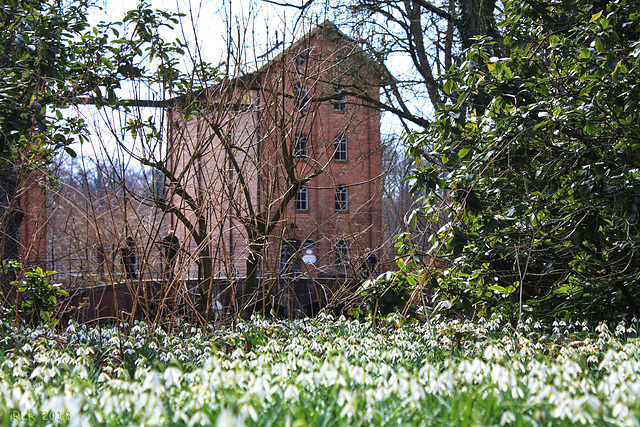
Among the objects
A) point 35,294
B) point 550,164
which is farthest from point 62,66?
point 550,164

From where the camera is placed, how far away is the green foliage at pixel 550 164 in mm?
4945

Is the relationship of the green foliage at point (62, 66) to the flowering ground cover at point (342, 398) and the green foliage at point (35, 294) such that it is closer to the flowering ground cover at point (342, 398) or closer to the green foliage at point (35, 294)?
the green foliage at point (35, 294)

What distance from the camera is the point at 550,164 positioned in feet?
17.6

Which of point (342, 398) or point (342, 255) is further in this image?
point (342, 255)

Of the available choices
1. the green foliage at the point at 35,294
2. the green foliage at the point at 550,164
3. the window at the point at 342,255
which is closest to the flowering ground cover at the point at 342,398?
the green foliage at the point at 550,164

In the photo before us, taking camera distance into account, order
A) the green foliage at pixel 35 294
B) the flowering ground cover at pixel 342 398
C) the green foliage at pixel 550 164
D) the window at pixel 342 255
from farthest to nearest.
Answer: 1. the green foliage at pixel 35 294
2. the window at pixel 342 255
3. the green foliage at pixel 550 164
4. the flowering ground cover at pixel 342 398

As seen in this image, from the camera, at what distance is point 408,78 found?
41.2 ft

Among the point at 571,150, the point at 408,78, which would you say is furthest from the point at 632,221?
the point at 408,78

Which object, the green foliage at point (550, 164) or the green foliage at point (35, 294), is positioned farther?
the green foliage at point (35, 294)

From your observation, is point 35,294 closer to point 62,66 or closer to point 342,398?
point 62,66

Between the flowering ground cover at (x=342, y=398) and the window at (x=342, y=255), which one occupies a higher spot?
the window at (x=342, y=255)

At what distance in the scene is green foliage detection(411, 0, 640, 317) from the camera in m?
4.95

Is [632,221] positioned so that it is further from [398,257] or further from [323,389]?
[323,389]

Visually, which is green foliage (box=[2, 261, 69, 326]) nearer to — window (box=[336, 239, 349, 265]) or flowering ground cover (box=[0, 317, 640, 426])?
window (box=[336, 239, 349, 265])
